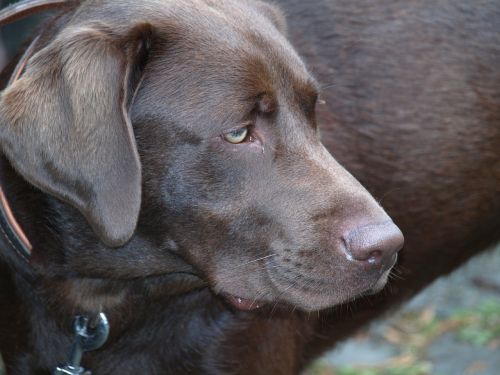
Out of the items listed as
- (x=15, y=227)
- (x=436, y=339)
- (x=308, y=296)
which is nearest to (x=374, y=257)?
(x=308, y=296)

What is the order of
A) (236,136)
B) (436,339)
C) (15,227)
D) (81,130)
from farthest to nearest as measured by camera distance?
1. (436,339)
2. (15,227)
3. (236,136)
4. (81,130)

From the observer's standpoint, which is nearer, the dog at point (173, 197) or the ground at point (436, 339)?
the dog at point (173, 197)

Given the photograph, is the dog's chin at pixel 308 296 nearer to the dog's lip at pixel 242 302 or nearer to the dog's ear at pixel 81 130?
the dog's lip at pixel 242 302

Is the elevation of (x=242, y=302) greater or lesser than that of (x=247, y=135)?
lesser

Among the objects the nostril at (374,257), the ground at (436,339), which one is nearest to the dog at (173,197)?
the nostril at (374,257)

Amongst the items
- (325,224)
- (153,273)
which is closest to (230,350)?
(153,273)

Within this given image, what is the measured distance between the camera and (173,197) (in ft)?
9.85

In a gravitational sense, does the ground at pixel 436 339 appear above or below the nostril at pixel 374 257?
below

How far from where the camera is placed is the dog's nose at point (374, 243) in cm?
284

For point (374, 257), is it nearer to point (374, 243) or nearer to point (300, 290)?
point (374, 243)

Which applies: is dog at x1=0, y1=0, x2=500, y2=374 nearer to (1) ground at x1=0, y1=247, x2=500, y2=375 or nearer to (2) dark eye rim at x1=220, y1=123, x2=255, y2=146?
(2) dark eye rim at x1=220, y1=123, x2=255, y2=146

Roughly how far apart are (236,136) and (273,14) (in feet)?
2.25

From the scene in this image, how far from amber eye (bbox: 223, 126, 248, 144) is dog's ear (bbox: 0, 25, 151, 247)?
266 millimetres

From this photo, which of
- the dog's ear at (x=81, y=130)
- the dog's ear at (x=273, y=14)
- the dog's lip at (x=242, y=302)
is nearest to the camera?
the dog's ear at (x=81, y=130)
